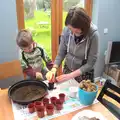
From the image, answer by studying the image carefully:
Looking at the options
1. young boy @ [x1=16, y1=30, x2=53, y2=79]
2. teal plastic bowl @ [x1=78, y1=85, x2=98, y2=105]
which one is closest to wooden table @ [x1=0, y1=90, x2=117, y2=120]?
teal plastic bowl @ [x1=78, y1=85, x2=98, y2=105]

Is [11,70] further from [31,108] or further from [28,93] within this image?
[31,108]

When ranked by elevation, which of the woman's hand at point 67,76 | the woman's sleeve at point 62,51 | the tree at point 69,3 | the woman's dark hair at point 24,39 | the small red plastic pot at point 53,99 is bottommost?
the small red plastic pot at point 53,99

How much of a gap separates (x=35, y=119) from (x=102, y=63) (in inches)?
91.6

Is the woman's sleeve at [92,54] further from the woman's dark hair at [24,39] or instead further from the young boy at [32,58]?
the woman's dark hair at [24,39]

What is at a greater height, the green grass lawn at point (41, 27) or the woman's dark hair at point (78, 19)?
the woman's dark hair at point (78, 19)

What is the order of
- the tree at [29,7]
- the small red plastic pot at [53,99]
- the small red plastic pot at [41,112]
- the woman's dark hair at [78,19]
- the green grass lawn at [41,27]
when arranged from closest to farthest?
the small red plastic pot at [41,112] → the small red plastic pot at [53,99] → the woman's dark hair at [78,19] → the tree at [29,7] → the green grass lawn at [41,27]

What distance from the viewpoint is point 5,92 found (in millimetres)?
1432

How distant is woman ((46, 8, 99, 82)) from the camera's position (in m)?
1.38

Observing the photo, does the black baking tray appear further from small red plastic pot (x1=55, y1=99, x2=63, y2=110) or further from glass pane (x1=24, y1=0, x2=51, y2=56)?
glass pane (x1=24, y1=0, x2=51, y2=56)

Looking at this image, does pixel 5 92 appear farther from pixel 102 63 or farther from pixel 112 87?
pixel 102 63

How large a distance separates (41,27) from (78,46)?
1.24 meters

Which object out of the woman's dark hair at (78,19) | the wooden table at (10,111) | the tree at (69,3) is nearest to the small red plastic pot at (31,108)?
the wooden table at (10,111)

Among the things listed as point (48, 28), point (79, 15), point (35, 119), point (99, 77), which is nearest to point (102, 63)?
point (99, 77)

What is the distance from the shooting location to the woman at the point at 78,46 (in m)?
1.38
